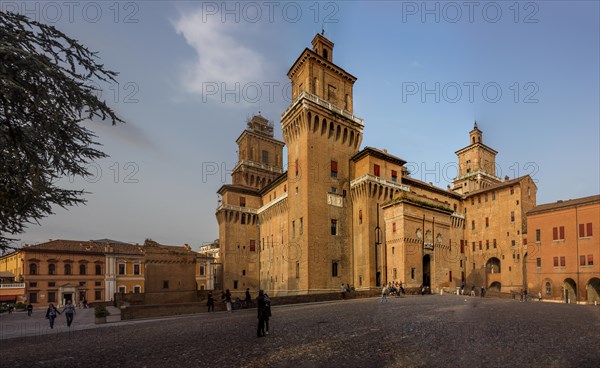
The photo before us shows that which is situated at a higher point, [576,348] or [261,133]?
[261,133]

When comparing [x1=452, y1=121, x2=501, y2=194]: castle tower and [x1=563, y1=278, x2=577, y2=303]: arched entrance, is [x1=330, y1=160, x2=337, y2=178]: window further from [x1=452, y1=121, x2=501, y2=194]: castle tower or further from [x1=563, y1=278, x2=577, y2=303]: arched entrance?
[x1=452, y1=121, x2=501, y2=194]: castle tower

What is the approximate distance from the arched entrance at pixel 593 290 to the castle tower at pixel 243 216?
4382 centimetres

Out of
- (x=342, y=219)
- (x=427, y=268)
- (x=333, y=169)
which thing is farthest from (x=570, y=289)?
(x=333, y=169)

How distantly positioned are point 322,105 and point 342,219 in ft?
46.5

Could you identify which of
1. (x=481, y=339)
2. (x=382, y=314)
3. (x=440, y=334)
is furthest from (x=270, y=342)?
(x=382, y=314)

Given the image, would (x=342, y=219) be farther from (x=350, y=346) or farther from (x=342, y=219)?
(x=350, y=346)

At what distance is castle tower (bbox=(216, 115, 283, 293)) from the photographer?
53188 millimetres

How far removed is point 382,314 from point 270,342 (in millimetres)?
7840

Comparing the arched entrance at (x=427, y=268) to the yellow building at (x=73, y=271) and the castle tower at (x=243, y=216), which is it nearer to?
the castle tower at (x=243, y=216)

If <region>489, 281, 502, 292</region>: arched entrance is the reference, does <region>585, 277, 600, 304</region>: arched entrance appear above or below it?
above

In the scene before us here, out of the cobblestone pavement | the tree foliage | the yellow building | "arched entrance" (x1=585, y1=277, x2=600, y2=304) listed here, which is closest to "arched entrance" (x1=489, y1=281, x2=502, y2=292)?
"arched entrance" (x1=585, y1=277, x2=600, y2=304)

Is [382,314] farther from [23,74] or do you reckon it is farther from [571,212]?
[571,212]

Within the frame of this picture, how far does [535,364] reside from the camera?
7.75m

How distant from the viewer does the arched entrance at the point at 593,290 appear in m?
38.2
